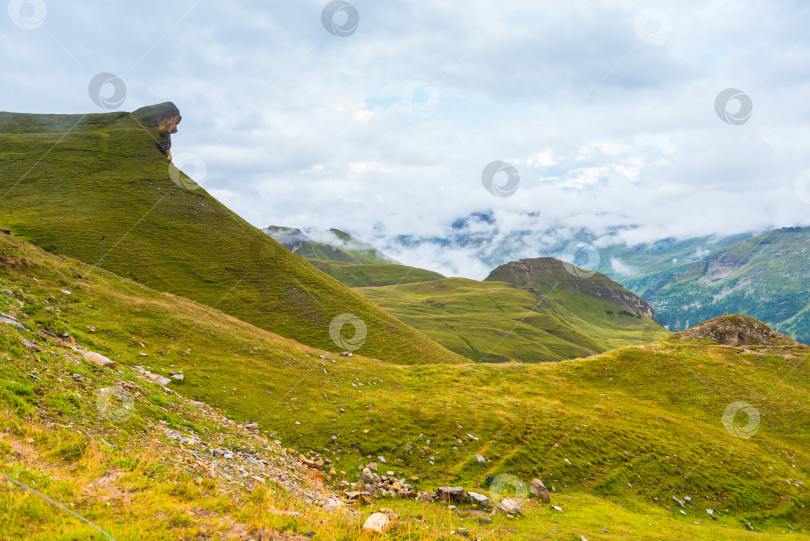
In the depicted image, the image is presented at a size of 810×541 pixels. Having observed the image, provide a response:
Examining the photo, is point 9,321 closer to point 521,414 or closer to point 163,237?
point 521,414

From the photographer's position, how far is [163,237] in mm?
83125

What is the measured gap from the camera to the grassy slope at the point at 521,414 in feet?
72.8

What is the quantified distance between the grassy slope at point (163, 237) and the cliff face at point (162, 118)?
13430mm

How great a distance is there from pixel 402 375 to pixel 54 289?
32.9 metres

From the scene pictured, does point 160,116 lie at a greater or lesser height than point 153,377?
greater

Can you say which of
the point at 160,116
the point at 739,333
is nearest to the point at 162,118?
the point at 160,116

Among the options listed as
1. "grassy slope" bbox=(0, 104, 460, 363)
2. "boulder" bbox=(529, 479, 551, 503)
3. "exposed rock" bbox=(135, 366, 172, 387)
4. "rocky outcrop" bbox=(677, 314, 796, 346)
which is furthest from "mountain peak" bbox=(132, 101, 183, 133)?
"rocky outcrop" bbox=(677, 314, 796, 346)

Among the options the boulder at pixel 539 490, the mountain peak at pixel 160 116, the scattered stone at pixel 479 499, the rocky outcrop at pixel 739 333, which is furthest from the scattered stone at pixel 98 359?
the mountain peak at pixel 160 116

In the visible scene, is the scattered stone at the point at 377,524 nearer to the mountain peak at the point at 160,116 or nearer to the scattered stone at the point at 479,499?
the scattered stone at the point at 479,499

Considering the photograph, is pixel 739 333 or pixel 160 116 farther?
pixel 160 116

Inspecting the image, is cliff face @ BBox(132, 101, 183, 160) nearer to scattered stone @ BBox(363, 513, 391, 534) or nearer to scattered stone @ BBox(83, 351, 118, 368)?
scattered stone @ BBox(83, 351, 118, 368)

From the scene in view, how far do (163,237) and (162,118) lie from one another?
85751 mm

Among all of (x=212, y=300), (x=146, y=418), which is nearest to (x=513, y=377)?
(x=146, y=418)

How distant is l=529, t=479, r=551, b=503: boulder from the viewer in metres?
20.4
